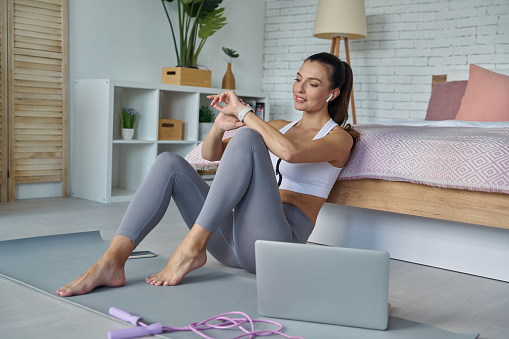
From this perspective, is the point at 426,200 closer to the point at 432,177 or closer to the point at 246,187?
the point at 432,177

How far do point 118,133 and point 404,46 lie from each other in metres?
2.41

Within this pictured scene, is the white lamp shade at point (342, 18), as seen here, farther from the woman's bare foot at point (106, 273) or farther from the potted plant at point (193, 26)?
the woman's bare foot at point (106, 273)

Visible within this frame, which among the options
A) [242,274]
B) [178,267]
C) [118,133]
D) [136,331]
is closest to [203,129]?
[118,133]

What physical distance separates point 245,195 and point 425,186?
759 millimetres

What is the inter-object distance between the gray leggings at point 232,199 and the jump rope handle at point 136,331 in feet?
1.31

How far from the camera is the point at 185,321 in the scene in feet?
5.10

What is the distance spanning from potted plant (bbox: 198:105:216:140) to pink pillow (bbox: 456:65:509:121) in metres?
1.92

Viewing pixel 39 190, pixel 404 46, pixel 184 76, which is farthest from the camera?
pixel 404 46

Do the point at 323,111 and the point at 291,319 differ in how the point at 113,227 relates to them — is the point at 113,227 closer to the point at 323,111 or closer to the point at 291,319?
the point at 323,111

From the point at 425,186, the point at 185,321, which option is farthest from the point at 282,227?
the point at 425,186

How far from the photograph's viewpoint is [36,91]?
3797 mm

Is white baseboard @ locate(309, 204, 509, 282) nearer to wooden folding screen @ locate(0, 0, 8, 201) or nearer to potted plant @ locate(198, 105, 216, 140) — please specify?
potted plant @ locate(198, 105, 216, 140)

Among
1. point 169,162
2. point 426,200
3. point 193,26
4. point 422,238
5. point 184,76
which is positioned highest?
point 193,26

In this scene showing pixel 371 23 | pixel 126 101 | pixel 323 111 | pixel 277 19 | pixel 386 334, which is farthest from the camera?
pixel 277 19
